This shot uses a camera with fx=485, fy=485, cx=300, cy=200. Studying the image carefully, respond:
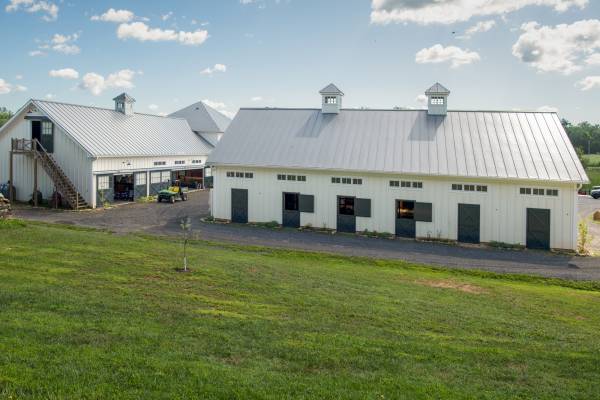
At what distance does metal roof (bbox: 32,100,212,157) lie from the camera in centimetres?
3369

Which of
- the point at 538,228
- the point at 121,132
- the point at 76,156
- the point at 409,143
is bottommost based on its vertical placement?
the point at 538,228

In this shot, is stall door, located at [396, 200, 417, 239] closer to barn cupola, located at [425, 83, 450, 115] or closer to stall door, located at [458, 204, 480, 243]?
stall door, located at [458, 204, 480, 243]

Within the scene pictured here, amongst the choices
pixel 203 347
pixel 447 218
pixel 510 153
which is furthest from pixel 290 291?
pixel 510 153

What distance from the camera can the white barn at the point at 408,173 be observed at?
2333 cm

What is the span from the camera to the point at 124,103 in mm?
41625

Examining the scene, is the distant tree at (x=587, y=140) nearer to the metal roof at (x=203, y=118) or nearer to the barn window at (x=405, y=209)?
the metal roof at (x=203, y=118)

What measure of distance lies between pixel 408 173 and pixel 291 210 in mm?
6872

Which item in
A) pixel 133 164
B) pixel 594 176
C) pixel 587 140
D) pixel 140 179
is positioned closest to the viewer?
pixel 133 164

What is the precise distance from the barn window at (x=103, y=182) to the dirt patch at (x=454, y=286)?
991 inches

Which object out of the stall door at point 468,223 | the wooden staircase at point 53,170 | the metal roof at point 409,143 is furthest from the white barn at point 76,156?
the stall door at point 468,223

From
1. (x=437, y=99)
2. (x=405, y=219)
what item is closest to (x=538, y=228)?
(x=405, y=219)

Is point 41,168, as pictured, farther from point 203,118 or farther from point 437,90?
point 437,90

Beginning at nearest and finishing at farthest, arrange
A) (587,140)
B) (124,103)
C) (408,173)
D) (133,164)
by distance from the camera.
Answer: (408,173) → (133,164) → (124,103) → (587,140)

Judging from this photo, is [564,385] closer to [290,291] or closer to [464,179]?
[290,291]
